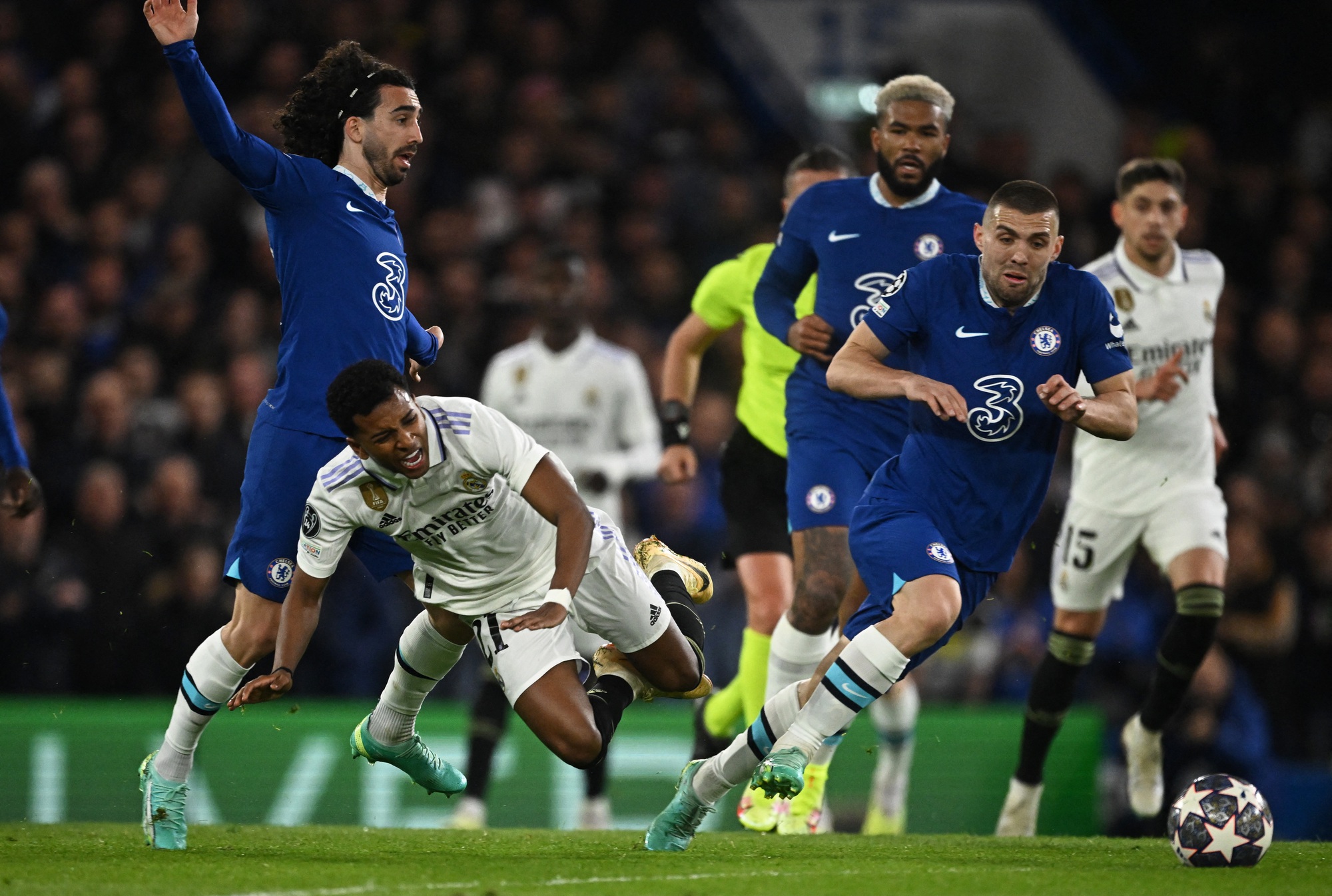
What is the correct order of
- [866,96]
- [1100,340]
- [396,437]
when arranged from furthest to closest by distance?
[866,96]
[1100,340]
[396,437]

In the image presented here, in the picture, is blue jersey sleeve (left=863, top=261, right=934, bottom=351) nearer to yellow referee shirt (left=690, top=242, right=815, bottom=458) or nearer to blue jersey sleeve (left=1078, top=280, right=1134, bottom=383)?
blue jersey sleeve (left=1078, top=280, right=1134, bottom=383)

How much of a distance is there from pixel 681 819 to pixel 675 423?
8.46 feet

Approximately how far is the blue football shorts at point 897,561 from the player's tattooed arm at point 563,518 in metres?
1.00

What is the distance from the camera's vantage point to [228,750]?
9.33 meters

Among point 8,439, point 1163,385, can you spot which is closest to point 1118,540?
point 1163,385

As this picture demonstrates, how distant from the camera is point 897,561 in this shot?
5762 millimetres

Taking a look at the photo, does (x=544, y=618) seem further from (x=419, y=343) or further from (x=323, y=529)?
(x=419, y=343)

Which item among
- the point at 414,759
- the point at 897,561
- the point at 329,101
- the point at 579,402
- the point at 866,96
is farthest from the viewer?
the point at 866,96

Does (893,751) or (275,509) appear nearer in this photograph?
(275,509)

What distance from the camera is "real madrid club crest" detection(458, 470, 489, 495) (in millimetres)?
5645

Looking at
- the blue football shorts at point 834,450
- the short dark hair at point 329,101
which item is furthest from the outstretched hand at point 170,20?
the blue football shorts at point 834,450

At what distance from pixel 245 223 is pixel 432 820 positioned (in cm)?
507

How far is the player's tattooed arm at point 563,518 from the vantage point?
5.46 m

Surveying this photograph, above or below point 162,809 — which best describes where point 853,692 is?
above
